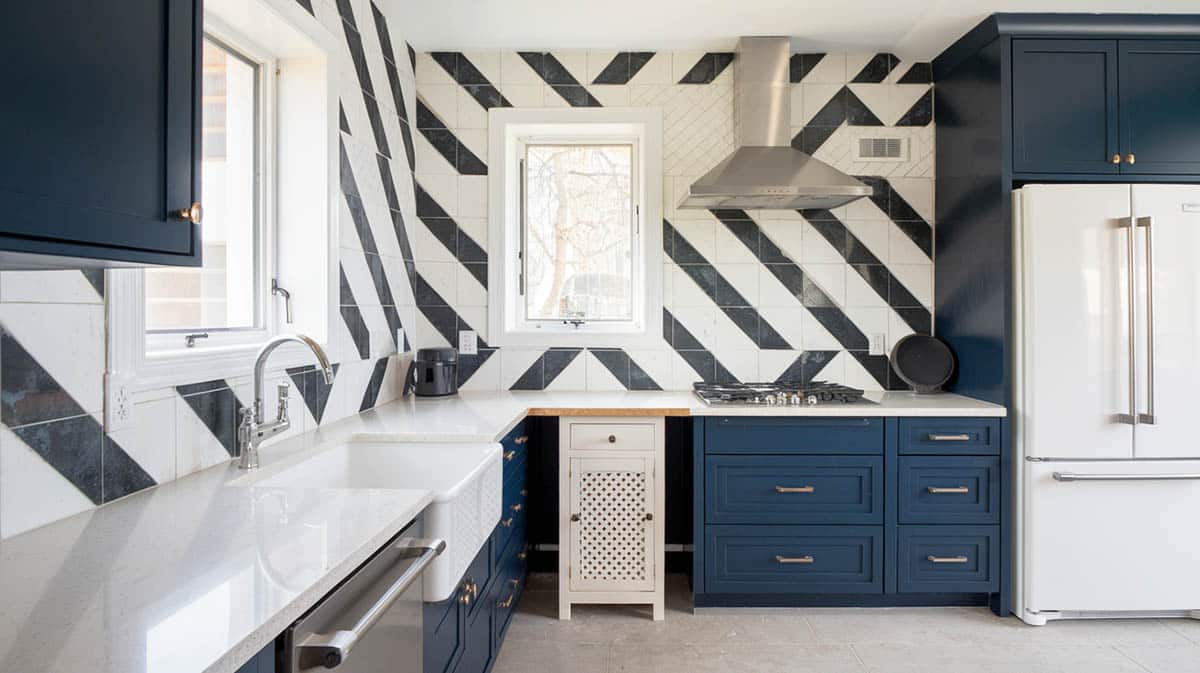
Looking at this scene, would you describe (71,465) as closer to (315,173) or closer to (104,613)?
(104,613)

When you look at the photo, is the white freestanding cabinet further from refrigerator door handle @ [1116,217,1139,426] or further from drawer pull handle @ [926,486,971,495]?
refrigerator door handle @ [1116,217,1139,426]

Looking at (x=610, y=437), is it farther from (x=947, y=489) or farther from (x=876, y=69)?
(x=876, y=69)

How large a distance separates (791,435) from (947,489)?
66 cm

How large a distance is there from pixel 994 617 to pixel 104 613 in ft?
9.86

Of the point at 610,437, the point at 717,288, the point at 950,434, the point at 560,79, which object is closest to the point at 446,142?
the point at 560,79

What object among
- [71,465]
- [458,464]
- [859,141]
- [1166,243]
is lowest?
[458,464]

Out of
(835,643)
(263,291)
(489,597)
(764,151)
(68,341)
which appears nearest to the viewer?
(68,341)

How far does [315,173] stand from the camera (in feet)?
7.79

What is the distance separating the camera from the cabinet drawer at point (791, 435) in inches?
109

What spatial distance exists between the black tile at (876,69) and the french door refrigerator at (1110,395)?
3.25 ft

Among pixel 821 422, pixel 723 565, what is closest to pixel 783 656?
pixel 723 565

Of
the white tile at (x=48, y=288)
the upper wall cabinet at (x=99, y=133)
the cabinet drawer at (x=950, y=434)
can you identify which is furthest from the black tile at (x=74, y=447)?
the cabinet drawer at (x=950, y=434)

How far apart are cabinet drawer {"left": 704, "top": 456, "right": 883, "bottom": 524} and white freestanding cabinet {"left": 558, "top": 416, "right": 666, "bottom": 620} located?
24 centimetres

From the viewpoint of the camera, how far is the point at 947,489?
109 inches
